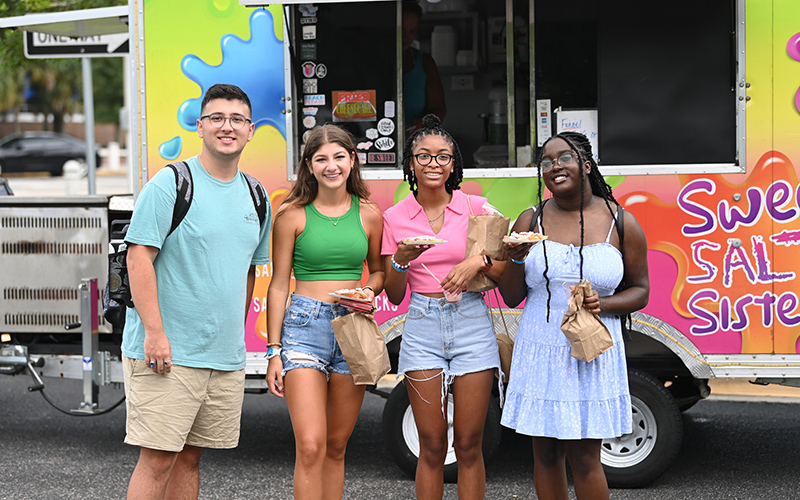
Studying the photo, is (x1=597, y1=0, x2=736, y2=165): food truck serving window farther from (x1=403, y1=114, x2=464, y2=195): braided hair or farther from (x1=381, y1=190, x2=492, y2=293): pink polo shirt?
(x1=381, y1=190, x2=492, y2=293): pink polo shirt

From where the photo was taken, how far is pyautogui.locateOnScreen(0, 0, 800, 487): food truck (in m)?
Answer: 4.93

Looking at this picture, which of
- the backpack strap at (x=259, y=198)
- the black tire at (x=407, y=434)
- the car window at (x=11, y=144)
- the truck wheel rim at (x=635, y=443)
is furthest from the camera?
the car window at (x=11, y=144)

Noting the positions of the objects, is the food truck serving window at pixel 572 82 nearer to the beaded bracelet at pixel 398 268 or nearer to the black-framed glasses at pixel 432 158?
the black-framed glasses at pixel 432 158

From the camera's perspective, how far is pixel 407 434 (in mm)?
5387

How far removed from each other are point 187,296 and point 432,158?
122cm

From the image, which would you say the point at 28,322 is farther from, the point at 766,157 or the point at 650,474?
the point at 766,157

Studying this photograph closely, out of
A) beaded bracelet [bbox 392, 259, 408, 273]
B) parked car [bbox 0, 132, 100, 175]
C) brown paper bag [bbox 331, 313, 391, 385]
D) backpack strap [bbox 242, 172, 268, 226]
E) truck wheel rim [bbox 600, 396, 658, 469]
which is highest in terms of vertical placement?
parked car [bbox 0, 132, 100, 175]

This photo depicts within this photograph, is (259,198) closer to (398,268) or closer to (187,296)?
(187,296)

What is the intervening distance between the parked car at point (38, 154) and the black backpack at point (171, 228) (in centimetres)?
3271

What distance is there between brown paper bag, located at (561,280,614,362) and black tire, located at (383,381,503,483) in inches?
73.1

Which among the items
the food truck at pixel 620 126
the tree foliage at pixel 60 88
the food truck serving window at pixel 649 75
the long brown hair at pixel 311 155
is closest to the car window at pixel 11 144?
the tree foliage at pixel 60 88

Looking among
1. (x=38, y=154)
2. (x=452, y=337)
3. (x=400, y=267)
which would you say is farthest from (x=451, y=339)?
(x=38, y=154)

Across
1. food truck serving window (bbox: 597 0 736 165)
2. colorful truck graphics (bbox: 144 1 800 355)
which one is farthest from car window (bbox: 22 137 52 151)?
food truck serving window (bbox: 597 0 736 165)

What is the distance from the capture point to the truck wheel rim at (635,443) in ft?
17.0
